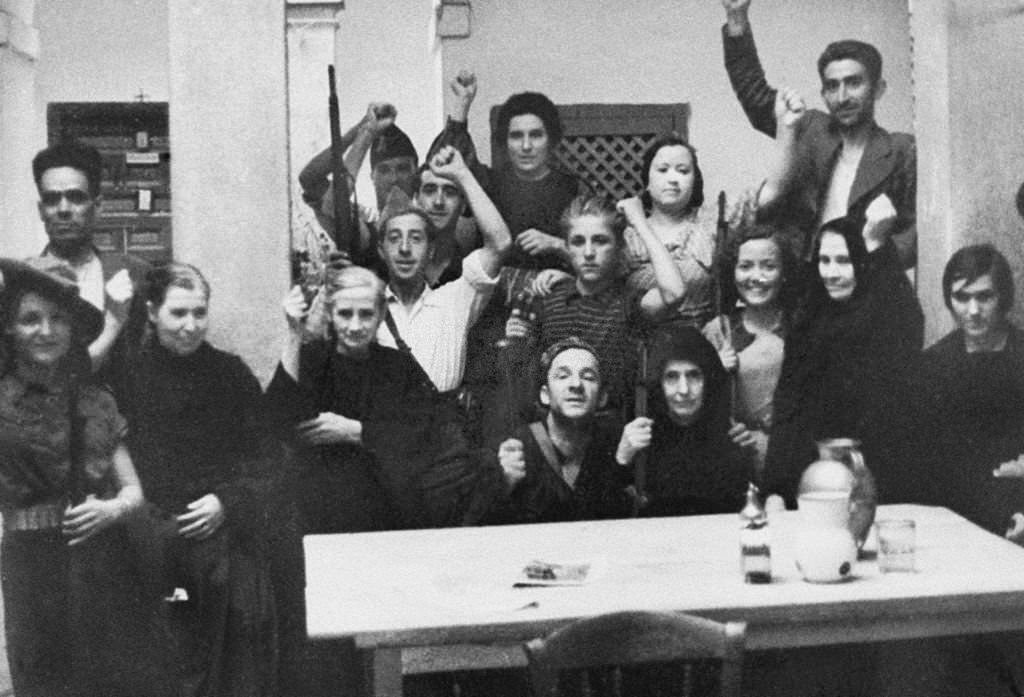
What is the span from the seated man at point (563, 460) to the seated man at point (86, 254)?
1.18 meters

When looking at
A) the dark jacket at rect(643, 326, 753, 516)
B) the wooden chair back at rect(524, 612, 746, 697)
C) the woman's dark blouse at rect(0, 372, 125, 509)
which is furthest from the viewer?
the dark jacket at rect(643, 326, 753, 516)

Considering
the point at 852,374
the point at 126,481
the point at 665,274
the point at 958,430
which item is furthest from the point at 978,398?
the point at 126,481

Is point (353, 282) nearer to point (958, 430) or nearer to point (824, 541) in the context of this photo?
point (824, 541)

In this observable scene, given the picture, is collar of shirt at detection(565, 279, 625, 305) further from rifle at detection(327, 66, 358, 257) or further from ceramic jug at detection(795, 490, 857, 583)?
ceramic jug at detection(795, 490, 857, 583)

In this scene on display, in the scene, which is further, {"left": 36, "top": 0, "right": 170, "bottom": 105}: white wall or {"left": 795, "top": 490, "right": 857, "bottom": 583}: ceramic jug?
{"left": 36, "top": 0, "right": 170, "bottom": 105}: white wall

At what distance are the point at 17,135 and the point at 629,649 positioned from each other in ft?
8.33

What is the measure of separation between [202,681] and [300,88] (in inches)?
70.6

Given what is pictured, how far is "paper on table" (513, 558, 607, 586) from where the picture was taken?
3525 mm

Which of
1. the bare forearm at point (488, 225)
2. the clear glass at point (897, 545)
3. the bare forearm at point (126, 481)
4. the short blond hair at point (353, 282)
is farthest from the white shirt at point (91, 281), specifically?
the clear glass at point (897, 545)

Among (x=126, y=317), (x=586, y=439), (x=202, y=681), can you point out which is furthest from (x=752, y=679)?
(x=126, y=317)

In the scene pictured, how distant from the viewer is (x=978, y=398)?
4863mm

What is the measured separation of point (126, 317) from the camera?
4414 mm

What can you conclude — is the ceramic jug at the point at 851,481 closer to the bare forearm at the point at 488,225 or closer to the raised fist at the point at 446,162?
the bare forearm at the point at 488,225

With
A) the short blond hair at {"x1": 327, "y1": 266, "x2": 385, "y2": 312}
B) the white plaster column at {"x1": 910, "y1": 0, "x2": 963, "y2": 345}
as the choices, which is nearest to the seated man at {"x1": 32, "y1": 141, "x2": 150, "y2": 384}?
the short blond hair at {"x1": 327, "y1": 266, "x2": 385, "y2": 312}
